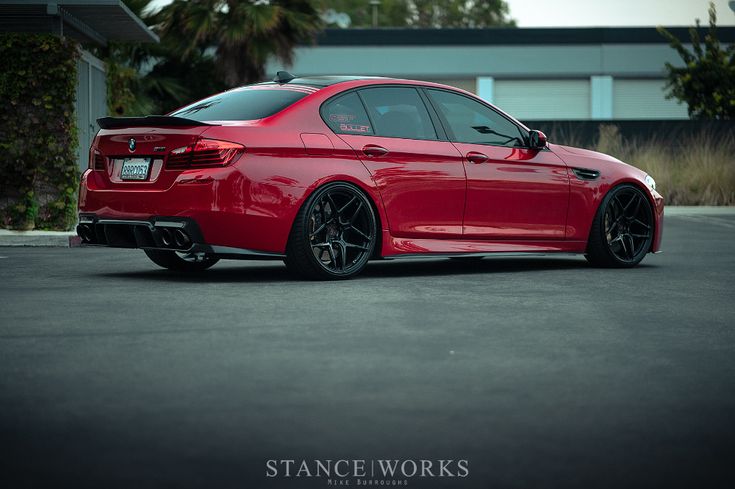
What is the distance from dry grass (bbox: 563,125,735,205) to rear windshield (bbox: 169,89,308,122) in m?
15.5

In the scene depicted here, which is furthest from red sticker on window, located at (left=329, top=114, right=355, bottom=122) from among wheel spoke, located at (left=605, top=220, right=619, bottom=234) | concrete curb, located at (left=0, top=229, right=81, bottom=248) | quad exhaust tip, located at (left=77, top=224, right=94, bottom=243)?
concrete curb, located at (left=0, top=229, right=81, bottom=248)

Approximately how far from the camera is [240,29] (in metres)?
28.6

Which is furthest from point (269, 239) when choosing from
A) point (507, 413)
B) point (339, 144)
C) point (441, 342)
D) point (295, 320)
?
point (507, 413)

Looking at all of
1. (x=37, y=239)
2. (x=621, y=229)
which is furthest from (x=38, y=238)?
(x=621, y=229)

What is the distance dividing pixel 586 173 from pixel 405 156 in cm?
192

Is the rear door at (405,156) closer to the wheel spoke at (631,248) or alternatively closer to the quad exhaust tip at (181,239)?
the quad exhaust tip at (181,239)

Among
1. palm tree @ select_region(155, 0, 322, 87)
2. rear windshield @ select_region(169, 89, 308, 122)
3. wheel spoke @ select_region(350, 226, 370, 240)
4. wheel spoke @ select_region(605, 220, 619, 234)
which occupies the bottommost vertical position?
wheel spoke @ select_region(605, 220, 619, 234)

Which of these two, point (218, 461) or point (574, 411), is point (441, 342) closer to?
point (574, 411)

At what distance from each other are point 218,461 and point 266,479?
25 centimetres

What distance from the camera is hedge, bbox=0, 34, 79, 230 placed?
45.6ft

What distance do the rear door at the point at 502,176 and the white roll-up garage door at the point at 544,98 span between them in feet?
125

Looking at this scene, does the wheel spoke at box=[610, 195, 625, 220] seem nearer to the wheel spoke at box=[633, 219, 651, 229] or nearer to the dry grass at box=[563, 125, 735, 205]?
the wheel spoke at box=[633, 219, 651, 229]

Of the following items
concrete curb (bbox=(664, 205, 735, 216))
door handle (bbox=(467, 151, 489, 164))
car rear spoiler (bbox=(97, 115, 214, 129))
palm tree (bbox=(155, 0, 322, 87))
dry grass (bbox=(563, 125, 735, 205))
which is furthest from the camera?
palm tree (bbox=(155, 0, 322, 87))

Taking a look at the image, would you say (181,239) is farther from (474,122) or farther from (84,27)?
(84,27)
